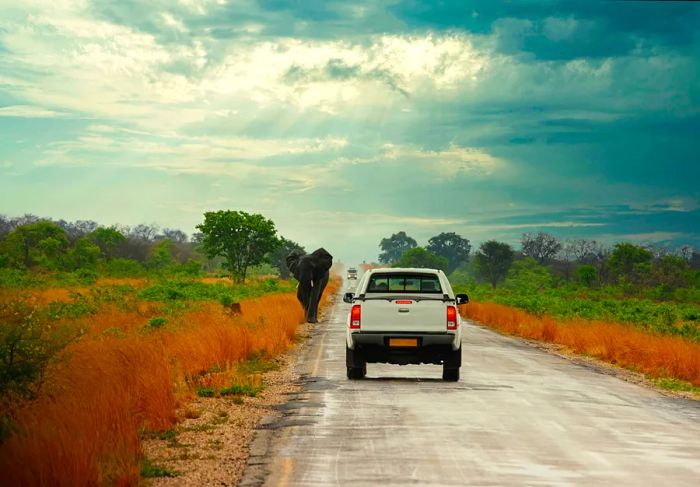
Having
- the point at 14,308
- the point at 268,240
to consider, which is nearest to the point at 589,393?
the point at 14,308

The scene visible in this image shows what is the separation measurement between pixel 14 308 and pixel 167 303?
31.6 meters

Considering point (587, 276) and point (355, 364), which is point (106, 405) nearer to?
point (355, 364)

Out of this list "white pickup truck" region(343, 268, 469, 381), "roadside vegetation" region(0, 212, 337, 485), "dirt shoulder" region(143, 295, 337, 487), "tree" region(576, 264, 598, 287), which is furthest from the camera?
"tree" region(576, 264, 598, 287)

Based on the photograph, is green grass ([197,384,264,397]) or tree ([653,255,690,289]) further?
tree ([653,255,690,289])

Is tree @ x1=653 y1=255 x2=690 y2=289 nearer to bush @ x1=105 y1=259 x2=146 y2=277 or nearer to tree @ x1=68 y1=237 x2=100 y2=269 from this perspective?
bush @ x1=105 y1=259 x2=146 y2=277

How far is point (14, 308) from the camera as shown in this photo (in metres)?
10.9

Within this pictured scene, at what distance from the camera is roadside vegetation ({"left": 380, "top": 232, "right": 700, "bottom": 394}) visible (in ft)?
75.7

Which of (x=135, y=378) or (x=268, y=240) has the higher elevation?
(x=268, y=240)

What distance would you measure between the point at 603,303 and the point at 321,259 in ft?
103

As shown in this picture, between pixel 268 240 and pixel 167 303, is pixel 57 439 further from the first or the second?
pixel 268 240

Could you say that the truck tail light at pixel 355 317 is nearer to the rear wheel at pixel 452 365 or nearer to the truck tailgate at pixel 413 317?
the truck tailgate at pixel 413 317

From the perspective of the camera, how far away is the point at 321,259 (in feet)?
121

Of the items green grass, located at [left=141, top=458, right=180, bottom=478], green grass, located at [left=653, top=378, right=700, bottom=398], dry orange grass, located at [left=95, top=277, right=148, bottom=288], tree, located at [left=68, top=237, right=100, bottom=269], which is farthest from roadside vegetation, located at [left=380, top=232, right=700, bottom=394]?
tree, located at [left=68, top=237, right=100, bottom=269]

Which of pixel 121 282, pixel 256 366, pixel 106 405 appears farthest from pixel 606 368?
pixel 121 282
